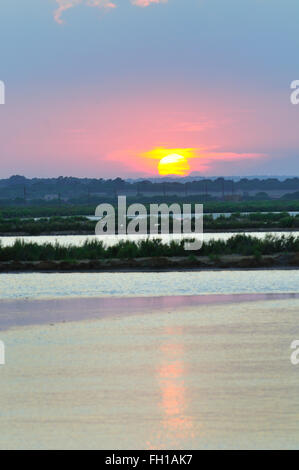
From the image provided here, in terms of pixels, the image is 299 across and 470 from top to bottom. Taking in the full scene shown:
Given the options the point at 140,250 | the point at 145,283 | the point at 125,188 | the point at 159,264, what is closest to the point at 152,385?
the point at 145,283

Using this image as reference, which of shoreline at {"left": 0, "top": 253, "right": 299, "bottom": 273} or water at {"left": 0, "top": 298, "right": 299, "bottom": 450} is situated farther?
shoreline at {"left": 0, "top": 253, "right": 299, "bottom": 273}

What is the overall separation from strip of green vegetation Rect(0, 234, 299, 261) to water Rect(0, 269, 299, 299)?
291 cm

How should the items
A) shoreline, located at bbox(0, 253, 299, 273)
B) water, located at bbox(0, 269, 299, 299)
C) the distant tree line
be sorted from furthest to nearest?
the distant tree line → shoreline, located at bbox(0, 253, 299, 273) → water, located at bbox(0, 269, 299, 299)

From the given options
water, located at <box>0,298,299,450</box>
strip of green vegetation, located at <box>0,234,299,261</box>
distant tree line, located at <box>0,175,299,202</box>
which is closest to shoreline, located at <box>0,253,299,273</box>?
strip of green vegetation, located at <box>0,234,299,261</box>

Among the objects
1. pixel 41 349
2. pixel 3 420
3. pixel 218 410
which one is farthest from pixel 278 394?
pixel 41 349

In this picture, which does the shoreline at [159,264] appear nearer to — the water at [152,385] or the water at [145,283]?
the water at [145,283]

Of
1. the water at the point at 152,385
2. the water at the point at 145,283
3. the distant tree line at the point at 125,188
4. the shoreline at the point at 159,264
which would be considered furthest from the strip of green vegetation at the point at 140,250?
the distant tree line at the point at 125,188

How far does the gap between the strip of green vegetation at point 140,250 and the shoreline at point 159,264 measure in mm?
1034

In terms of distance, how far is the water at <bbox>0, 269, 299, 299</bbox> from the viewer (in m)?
18.7

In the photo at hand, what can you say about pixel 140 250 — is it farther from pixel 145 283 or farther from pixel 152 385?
pixel 152 385

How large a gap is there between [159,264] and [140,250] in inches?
78.4

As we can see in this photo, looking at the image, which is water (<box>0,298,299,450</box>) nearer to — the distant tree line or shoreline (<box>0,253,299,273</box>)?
shoreline (<box>0,253,299,273</box>)

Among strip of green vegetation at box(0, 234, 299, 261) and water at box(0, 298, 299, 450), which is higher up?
strip of green vegetation at box(0, 234, 299, 261)
